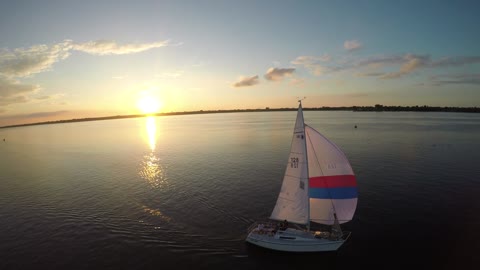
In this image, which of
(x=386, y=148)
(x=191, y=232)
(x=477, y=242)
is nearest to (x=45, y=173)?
(x=191, y=232)

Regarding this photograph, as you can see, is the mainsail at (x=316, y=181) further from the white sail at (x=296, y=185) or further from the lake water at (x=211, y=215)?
the lake water at (x=211, y=215)

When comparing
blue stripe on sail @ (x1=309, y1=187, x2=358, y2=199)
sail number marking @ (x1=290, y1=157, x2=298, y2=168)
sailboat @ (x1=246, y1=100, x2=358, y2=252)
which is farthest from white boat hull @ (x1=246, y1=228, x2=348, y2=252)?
sail number marking @ (x1=290, y1=157, x2=298, y2=168)

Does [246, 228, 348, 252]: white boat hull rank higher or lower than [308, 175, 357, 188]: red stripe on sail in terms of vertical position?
lower

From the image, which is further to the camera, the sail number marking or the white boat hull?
the sail number marking

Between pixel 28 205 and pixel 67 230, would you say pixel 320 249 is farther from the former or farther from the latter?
pixel 28 205

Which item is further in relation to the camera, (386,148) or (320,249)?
(386,148)

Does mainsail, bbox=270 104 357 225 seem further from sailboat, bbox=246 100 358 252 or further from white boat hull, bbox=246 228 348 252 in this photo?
white boat hull, bbox=246 228 348 252

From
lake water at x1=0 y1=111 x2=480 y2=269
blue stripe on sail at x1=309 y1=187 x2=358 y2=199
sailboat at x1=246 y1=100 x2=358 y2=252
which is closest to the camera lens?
sailboat at x1=246 y1=100 x2=358 y2=252
